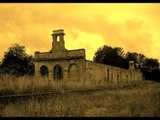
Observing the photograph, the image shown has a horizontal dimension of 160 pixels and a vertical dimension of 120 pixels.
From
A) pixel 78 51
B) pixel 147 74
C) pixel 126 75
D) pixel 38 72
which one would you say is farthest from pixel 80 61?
pixel 147 74

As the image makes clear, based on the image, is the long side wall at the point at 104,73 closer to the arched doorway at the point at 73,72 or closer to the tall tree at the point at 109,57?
the arched doorway at the point at 73,72

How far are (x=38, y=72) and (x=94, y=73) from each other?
7781 mm

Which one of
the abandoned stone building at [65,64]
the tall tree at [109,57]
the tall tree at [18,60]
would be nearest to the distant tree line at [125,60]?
the tall tree at [109,57]

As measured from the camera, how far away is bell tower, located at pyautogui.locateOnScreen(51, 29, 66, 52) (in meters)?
38.5

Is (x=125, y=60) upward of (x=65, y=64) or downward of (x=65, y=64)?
upward

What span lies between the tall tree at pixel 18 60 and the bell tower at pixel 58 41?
59.0ft

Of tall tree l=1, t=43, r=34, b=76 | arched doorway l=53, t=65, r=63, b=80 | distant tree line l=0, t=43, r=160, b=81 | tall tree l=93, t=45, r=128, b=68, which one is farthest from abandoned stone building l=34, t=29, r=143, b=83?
tall tree l=93, t=45, r=128, b=68

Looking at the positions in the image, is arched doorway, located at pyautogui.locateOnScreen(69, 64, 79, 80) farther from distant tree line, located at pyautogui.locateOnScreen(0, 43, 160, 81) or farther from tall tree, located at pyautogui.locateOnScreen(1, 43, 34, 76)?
tall tree, located at pyautogui.locateOnScreen(1, 43, 34, 76)

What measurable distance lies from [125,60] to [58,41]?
44997 mm

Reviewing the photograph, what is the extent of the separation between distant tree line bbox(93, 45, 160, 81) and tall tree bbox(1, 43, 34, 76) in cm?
2019

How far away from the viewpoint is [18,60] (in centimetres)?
6506

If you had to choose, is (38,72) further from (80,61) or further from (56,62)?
(80,61)

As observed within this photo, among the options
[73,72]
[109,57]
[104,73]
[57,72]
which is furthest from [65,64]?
[109,57]

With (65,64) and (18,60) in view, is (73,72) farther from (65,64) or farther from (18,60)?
(18,60)
